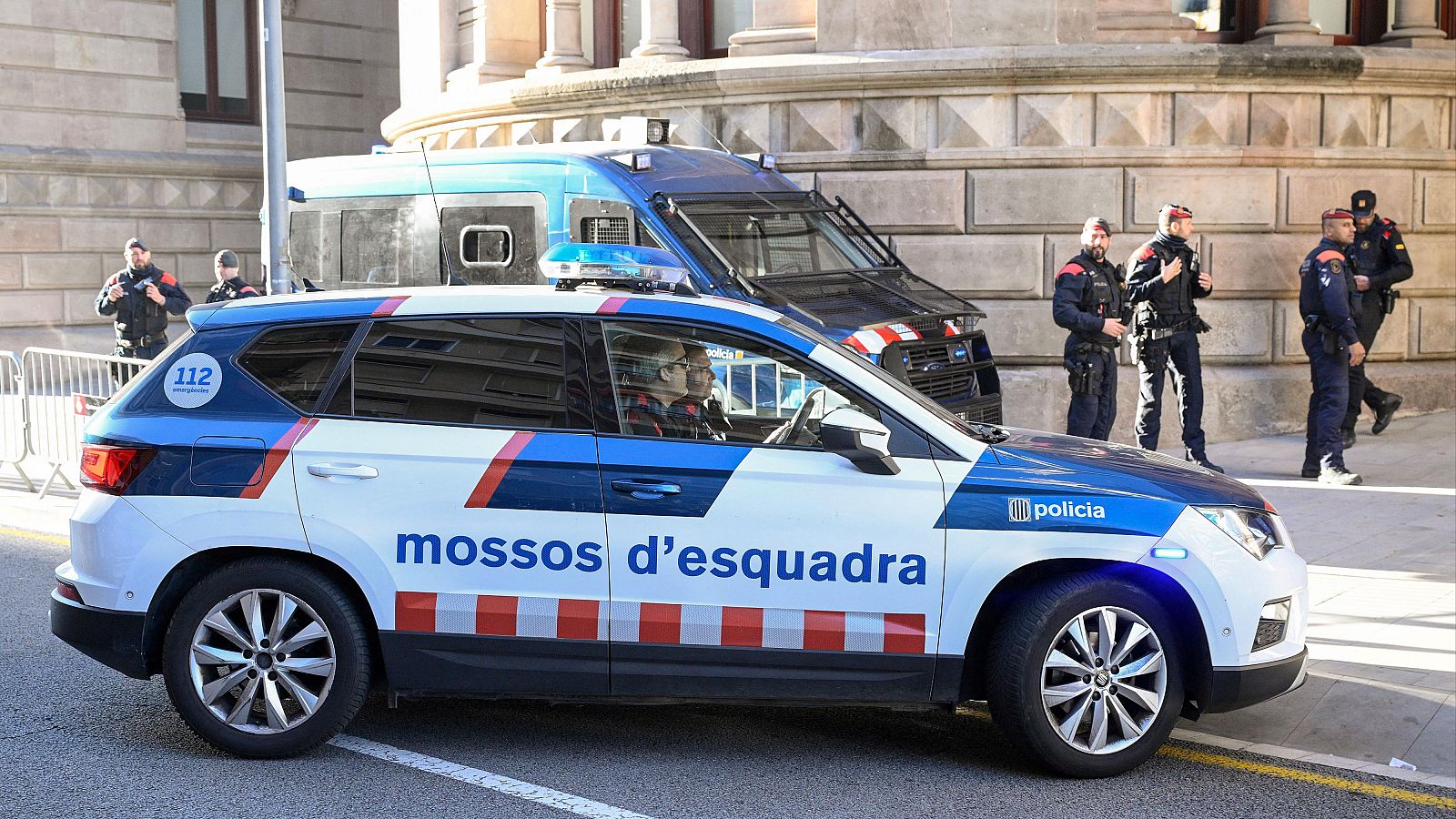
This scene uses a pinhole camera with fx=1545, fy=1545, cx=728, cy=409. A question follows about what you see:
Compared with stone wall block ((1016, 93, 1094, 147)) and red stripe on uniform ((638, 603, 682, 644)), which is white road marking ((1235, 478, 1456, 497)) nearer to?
stone wall block ((1016, 93, 1094, 147))

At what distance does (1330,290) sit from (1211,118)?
9.26 ft

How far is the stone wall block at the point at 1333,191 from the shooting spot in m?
13.7

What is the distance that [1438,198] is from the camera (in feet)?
46.4

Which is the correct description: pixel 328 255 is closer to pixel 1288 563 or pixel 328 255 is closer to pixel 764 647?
pixel 764 647

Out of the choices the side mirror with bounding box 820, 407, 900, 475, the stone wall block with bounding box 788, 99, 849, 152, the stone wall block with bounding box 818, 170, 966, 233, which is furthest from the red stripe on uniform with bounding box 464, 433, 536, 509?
the stone wall block with bounding box 788, 99, 849, 152

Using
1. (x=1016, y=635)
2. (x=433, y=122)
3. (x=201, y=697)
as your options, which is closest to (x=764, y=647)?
(x=1016, y=635)

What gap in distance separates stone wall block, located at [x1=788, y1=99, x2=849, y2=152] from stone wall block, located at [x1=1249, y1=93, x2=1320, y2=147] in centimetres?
361

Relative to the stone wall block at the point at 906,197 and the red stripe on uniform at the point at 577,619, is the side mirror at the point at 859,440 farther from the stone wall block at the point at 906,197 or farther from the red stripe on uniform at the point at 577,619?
the stone wall block at the point at 906,197

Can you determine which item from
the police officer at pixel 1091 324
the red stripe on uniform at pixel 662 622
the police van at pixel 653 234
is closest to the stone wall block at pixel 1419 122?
the police officer at pixel 1091 324

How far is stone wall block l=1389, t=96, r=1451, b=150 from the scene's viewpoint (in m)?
14.0

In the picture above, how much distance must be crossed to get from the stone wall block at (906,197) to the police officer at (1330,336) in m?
3.33

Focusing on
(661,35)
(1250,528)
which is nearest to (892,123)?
(661,35)

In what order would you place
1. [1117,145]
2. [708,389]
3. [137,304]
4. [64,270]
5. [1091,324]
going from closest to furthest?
[708,389] → [1091,324] → [1117,145] → [137,304] → [64,270]

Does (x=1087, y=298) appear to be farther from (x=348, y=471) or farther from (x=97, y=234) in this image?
(x=97, y=234)
